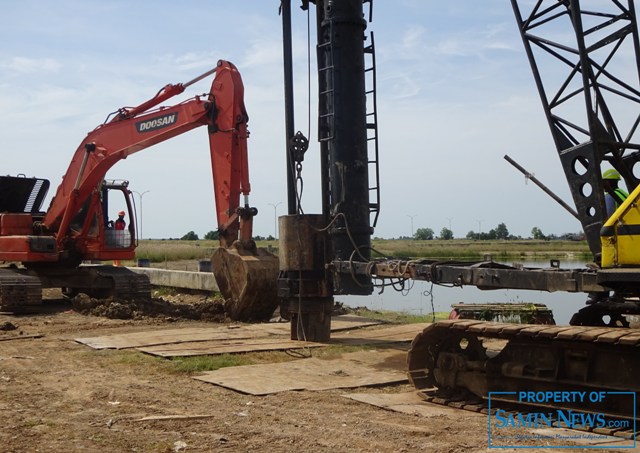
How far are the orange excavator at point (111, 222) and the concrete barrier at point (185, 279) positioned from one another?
2165 mm

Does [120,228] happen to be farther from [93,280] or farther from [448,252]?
[448,252]

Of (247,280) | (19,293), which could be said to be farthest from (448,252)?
(247,280)

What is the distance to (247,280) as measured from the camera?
1391 centimetres

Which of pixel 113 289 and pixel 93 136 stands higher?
pixel 93 136

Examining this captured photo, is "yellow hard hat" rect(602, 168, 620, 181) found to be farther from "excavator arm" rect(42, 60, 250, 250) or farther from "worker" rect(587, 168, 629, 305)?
"excavator arm" rect(42, 60, 250, 250)

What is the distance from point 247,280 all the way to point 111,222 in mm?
6039

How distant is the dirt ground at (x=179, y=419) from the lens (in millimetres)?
5730

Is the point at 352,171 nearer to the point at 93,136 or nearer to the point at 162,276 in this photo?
the point at 93,136

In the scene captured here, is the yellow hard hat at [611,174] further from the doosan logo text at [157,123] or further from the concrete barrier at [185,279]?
the concrete barrier at [185,279]

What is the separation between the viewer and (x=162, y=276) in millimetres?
21953

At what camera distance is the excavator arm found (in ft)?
49.1

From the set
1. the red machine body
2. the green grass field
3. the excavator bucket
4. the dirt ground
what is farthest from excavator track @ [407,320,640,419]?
the green grass field

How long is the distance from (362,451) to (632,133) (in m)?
5.21

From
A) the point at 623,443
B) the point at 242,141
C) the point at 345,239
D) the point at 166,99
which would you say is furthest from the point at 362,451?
the point at 166,99
